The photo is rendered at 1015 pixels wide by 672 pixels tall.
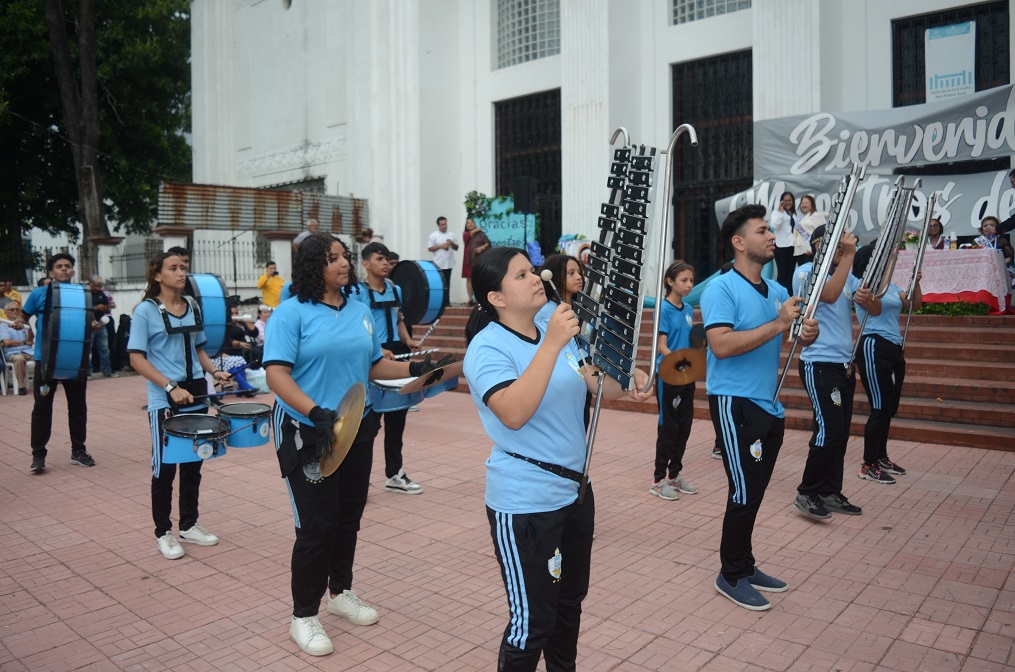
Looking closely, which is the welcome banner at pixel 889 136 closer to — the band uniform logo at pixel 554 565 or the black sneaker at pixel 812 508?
the black sneaker at pixel 812 508

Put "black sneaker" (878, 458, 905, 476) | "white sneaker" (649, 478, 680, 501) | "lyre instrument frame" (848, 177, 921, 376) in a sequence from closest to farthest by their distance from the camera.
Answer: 1. "lyre instrument frame" (848, 177, 921, 376)
2. "white sneaker" (649, 478, 680, 501)
3. "black sneaker" (878, 458, 905, 476)

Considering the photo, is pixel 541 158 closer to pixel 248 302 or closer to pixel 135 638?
pixel 248 302

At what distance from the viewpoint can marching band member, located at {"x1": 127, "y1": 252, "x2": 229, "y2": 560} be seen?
5.54 meters

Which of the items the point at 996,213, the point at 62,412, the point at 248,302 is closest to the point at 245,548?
the point at 62,412

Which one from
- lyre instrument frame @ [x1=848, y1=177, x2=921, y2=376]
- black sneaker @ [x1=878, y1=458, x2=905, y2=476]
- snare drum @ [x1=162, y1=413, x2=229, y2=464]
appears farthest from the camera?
black sneaker @ [x1=878, y1=458, x2=905, y2=476]

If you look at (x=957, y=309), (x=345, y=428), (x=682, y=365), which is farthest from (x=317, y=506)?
(x=957, y=309)

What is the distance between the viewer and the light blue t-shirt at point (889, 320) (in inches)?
280

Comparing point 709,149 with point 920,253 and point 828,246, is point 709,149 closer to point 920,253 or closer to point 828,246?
point 920,253

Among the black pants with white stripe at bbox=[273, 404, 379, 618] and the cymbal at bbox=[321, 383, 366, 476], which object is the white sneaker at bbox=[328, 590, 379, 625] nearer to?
the black pants with white stripe at bbox=[273, 404, 379, 618]

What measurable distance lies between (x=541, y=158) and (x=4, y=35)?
17037mm

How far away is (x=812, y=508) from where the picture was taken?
6.12 m

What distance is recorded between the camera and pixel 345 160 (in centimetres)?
2167

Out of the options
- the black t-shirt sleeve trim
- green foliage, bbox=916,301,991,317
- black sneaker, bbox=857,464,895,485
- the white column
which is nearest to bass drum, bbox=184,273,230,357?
the black t-shirt sleeve trim

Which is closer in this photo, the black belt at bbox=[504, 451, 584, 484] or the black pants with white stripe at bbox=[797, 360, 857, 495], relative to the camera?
the black belt at bbox=[504, 451, 584, 484]
